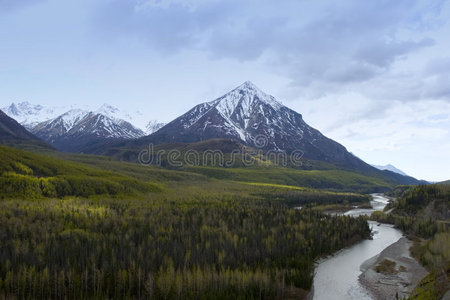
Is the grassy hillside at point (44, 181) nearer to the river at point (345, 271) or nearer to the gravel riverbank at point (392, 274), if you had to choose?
the river at point (345, 271)

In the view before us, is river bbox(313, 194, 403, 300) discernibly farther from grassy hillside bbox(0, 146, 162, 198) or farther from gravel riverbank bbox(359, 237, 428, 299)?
grassy hillside bbox(0, 146, 162, 198)

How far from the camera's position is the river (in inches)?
1507

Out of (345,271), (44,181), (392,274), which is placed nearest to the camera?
(392,274)

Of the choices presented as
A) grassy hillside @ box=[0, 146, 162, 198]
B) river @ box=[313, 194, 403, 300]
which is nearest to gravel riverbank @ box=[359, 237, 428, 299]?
river @ box=[313, 194, 403, 300]

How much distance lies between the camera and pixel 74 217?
66.4m

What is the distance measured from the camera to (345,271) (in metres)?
47.9

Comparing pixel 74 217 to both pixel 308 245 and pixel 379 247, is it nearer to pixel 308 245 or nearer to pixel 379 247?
pixel 308 245

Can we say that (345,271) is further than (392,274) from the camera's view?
Yes

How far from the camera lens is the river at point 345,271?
126 ft

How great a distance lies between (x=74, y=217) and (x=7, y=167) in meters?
55.9

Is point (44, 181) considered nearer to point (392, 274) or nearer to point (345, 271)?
point (345, 271)

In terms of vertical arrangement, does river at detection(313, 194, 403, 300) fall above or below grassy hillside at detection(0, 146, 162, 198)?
below

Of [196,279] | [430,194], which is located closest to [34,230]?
[196,279]

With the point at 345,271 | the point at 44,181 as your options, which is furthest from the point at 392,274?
the point at 44,181
